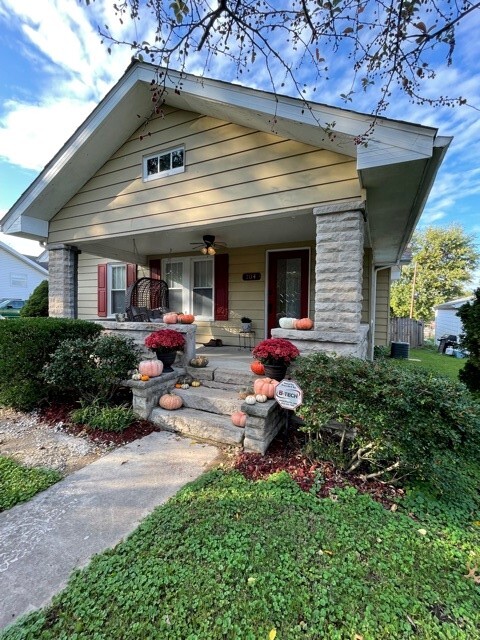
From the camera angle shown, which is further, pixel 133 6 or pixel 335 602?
pixel 133 6

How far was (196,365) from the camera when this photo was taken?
4.52 m

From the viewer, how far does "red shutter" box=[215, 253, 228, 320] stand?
7055 mm

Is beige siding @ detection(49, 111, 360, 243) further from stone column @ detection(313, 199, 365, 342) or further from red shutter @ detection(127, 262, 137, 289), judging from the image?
red shutter @ detection(127, 262, 137, 289)

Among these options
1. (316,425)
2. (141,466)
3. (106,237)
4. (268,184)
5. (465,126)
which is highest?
(465,126)

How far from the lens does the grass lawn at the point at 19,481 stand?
7.80 ft

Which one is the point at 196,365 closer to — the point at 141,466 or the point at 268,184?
the point at 141,466

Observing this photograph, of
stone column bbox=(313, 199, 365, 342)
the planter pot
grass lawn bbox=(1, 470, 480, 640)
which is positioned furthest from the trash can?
grass lawn bbox=(1, 470, 480, 640)

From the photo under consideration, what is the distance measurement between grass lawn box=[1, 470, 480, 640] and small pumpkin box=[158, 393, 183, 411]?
1598mm

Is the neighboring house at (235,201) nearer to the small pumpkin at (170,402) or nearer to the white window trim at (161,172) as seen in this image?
the white window trim at (161,172)

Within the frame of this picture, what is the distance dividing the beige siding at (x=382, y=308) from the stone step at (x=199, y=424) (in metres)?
6.90

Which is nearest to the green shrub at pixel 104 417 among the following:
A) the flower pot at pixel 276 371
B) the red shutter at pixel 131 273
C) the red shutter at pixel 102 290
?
the flower pot at pixel 276 371

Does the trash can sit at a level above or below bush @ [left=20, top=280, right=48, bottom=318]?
below

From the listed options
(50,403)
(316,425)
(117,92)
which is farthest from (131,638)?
(117,92)

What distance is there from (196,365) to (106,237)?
3.16 meters
